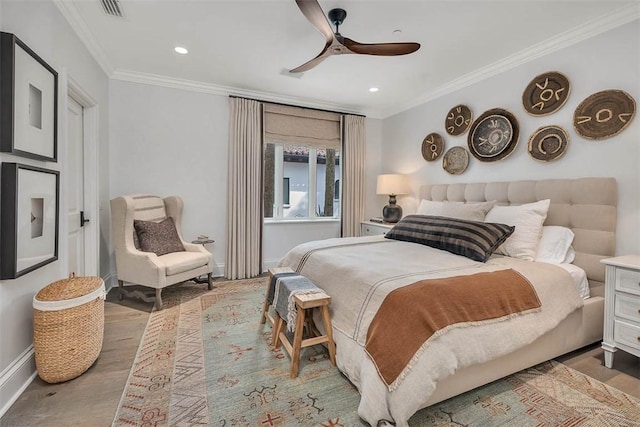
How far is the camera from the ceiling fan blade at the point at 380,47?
2.05 meters

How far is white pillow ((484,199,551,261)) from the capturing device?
2.33 m

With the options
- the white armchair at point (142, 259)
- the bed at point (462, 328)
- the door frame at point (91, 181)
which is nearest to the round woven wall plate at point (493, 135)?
the bed at point (462, 328)

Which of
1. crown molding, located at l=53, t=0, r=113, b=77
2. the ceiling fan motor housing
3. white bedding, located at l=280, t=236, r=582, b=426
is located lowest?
white bedding, located at l=280, t=236, r=582, b=426

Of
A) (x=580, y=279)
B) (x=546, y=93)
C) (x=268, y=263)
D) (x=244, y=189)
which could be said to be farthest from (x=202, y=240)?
(x=546, y=93)

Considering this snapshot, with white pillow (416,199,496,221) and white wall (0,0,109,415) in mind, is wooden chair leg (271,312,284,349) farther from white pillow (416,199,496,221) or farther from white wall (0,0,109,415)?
white pillow (416,199,496,221)

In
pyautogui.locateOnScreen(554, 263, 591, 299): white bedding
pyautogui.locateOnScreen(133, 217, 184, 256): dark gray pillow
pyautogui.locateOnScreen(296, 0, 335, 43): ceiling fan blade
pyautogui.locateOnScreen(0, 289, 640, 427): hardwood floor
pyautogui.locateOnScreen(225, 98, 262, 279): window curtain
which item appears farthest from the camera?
pyautogui.locateOnScreen(225, 98, 262, 279): window curtain

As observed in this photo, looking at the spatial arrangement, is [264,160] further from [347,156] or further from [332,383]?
[332,383]

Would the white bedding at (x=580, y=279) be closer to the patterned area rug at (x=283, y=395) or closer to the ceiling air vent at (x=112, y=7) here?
the patterned area rug at (x=283, y=395)

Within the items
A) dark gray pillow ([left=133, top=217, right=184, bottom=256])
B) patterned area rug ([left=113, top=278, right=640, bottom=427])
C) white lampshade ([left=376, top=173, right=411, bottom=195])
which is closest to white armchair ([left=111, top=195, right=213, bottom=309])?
dark gray pillow ([left=133, top=217, right=184, bottom=256])

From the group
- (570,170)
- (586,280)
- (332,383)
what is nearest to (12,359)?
(332,383)

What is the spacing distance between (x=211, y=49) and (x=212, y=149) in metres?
1.34

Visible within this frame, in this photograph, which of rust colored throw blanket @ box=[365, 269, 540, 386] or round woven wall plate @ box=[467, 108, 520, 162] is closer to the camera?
rust colored throw blanket @ box=[365, 269, 540, 386]

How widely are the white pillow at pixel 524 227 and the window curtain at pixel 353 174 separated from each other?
2.33 metres

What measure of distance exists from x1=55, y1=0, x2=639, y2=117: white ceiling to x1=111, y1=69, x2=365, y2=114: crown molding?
1 cm
